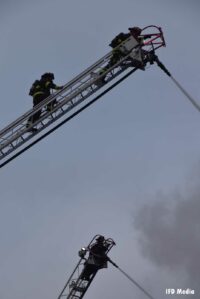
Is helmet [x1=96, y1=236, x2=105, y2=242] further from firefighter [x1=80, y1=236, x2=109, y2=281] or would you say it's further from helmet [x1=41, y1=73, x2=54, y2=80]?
helmet [x1=41, y1=73, x2=54, y2=80]

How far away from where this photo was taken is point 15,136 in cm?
2573

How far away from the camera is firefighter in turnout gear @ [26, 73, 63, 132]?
2578 centimetres

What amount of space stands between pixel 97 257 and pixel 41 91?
11.9m

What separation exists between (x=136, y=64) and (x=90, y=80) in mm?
1879

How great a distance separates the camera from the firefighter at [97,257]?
3438 centimetres

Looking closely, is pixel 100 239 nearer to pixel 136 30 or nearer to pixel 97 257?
pixel 97 257

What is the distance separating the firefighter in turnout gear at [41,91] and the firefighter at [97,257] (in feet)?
34.2

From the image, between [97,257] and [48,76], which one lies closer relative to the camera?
[48,76]

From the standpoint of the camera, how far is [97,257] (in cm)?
3453

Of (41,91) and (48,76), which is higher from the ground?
(48,76)

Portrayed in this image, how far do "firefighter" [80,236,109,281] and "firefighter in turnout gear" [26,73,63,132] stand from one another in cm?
1041

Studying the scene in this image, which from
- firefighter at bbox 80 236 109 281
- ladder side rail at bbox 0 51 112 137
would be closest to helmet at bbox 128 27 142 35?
ladder side rail at bbox 0 51 112 137

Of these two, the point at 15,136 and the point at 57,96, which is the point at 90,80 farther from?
the point at 15,136

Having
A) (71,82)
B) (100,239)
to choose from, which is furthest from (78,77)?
(100,239)
